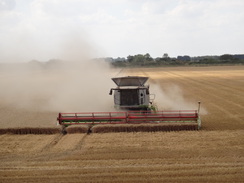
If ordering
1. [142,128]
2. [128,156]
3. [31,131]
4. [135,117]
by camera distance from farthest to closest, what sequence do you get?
[135,117] < [31,131] < [142,128] < [128,156]

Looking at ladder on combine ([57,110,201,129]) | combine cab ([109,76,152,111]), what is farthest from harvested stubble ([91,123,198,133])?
combine cab ([109,76,152,111])

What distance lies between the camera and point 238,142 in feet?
32.7

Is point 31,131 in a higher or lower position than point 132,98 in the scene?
lower

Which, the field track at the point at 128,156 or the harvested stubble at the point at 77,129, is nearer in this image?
the field track at the point at 128,156

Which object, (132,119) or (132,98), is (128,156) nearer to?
(132,119)

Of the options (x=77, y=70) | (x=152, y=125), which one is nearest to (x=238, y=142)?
(x=152, y=125)

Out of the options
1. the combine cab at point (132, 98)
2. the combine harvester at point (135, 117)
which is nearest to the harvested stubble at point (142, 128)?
the combine harvester at point (135, 117)

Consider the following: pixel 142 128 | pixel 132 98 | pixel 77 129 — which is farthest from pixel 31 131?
pixel 132 98

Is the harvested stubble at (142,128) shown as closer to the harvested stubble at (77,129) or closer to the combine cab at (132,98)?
the harvested stubble at (77,129)

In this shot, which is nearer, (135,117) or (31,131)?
(31,131)

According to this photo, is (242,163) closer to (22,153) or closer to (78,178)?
(78,178)

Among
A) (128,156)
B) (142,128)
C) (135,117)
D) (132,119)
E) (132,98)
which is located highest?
(132,98)

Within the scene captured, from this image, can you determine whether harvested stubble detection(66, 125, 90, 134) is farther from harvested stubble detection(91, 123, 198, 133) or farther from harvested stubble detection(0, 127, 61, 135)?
harvested stubble detection(0, 127, 61, 135)

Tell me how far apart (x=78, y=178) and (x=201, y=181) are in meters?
3.55
